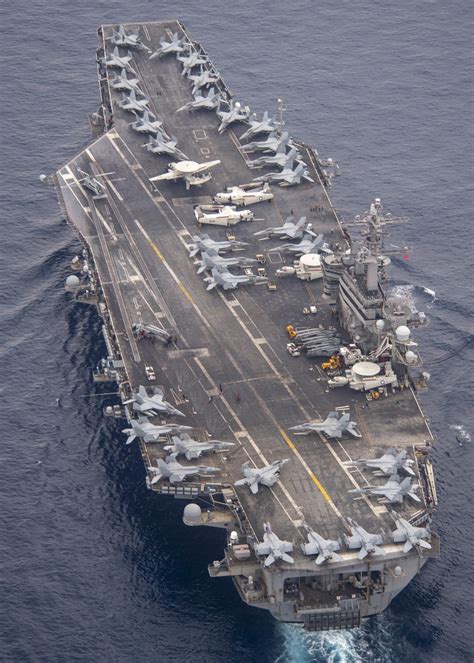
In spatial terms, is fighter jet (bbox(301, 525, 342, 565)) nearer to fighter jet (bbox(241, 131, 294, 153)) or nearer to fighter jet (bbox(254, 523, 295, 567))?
fighter jet (bbox(254, 523, 295, 567))

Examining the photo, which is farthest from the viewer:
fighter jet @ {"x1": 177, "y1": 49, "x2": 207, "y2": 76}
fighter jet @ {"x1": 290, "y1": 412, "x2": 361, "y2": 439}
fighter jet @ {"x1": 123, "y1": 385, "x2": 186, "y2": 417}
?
fighter jet @ {"x1": 177, "y1": 49, "x2": 207, "y2": 76}

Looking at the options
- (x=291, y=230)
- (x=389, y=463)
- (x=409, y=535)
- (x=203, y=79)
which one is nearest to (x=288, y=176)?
(x=291, y=230)

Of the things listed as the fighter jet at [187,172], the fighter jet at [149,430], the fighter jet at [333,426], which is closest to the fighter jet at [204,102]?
the fighter jet at [187,172]

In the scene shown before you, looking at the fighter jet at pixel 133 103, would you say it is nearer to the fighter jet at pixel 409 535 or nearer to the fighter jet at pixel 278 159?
the fighter jet at pixel 278 159

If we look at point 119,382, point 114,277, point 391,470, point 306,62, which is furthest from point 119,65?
point 391,470

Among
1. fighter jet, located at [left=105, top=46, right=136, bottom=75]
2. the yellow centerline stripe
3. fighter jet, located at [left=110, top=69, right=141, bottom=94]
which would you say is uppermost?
fighter jet, located at [left=105, top=46, right=136, bottom=75]

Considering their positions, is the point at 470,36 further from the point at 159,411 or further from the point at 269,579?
the point at 269,579

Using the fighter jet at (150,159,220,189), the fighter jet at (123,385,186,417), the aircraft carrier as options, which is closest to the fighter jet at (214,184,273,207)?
the aircraft carrier

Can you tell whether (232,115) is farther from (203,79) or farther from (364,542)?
(364,542)
